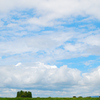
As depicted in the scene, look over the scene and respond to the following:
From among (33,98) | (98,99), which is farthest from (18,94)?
(98,99)

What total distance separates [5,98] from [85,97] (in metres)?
26.9

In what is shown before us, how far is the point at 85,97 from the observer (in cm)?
5659

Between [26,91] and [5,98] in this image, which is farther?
[26,91]

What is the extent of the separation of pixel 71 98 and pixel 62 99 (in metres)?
3.24

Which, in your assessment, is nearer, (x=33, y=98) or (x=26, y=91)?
(x=33, y=98)

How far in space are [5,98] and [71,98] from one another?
2189cm

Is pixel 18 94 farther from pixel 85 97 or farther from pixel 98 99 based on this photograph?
pixel 98 99

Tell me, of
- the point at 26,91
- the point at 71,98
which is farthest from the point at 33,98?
the point at 71,98

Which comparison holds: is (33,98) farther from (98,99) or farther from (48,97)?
(98,99)

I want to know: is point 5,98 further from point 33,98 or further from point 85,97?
point 85,97

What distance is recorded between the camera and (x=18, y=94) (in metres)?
58.7

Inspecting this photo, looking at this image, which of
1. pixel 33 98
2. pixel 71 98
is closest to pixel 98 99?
pixel 71 98

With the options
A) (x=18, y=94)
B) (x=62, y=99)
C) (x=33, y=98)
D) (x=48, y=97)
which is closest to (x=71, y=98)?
(x=62, y=99)

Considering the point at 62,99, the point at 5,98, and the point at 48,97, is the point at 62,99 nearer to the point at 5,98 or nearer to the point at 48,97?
the point at 48,97
